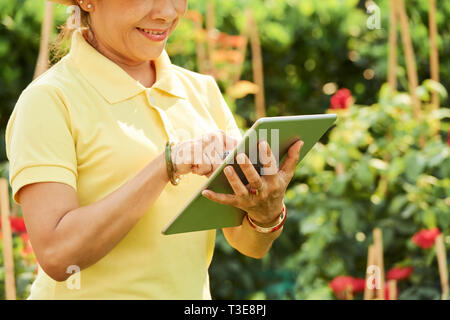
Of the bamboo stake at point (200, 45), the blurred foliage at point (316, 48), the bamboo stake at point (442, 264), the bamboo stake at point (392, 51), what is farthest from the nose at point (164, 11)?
the blurred foliage at point (316, 48)

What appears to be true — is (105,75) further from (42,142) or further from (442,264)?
(442,264)

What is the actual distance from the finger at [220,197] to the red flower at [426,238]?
1925 mm

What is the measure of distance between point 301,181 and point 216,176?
3167 millimetres

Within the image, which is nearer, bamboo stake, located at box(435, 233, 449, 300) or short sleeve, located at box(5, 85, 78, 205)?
short sleeve, located at box(5, 85, 78, 205)

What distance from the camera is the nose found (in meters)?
1.67

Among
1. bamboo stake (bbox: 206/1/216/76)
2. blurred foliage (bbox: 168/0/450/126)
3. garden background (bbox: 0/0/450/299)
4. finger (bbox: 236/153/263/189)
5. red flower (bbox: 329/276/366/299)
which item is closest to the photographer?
finger (bbox: 236/153/263/189)

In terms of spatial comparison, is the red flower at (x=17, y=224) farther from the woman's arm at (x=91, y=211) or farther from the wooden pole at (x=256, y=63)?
the wooden pole at (x=256, y=63)

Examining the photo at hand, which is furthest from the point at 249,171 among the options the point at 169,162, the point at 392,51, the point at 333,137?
the point at 392,51

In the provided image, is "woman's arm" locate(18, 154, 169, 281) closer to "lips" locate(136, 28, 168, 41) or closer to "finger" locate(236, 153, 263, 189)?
"finger" locate(236, 153, 263, 189)

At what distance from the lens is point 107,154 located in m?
1.56

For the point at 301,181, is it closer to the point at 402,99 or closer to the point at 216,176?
the point at 402,99

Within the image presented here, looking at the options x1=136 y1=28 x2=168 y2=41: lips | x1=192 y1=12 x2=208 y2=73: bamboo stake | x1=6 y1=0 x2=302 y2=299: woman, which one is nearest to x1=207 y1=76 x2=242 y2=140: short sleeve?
x1=6 y1=0 x2=302 y2=299: woman

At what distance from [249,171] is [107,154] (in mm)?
306

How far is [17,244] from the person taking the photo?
314cm
